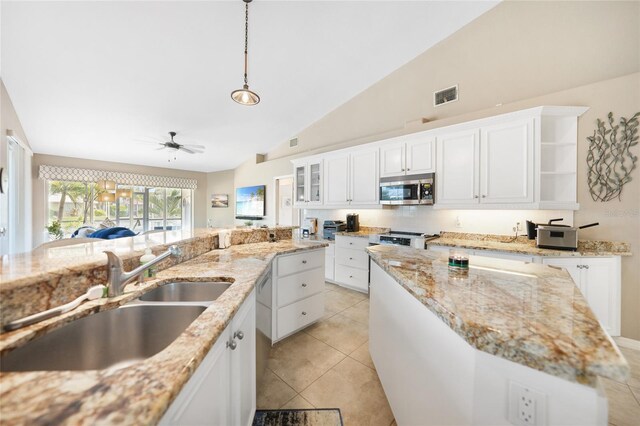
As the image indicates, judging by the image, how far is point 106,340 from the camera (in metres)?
0.94

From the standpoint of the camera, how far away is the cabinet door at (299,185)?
4.84 m

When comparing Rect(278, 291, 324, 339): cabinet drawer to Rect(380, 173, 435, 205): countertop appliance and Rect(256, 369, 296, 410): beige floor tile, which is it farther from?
Rect(380, 173, 435, 205): countertop appliance

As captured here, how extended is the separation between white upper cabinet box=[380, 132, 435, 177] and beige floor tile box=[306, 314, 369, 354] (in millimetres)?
2158

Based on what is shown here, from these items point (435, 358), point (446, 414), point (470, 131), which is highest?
point (470, 131)

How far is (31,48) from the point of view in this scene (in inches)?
94.3

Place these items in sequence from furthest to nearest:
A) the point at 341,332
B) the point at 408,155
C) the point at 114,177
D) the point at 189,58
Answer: the point at 114,177, the point at 408,155, the point at 189,58, the point at 341,332

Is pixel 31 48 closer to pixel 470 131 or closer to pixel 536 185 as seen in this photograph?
pixel 470 131

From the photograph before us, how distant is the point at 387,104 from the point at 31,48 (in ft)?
14.3

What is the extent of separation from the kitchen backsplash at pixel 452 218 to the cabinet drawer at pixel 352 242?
0.59m

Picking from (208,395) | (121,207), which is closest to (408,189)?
(208,395)

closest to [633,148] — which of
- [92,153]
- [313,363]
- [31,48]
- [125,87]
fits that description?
[313,363]

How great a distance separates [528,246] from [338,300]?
7.54 feet

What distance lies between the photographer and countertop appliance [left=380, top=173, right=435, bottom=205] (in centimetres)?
317

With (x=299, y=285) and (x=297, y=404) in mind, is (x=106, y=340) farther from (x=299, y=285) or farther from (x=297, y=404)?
(x=299, y=285)
